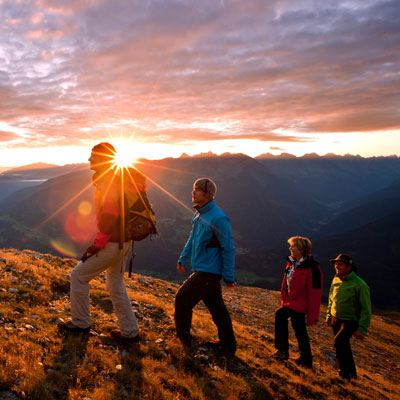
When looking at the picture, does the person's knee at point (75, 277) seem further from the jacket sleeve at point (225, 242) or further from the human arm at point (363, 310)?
the human arm at point (363, 310)

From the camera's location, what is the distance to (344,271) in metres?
8.03


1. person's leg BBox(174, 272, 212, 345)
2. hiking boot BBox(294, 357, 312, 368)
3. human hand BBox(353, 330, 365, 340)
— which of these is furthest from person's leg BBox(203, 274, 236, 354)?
human hand BBox(353, 330, 365, 340)

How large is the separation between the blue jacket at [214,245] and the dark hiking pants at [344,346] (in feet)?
13.0

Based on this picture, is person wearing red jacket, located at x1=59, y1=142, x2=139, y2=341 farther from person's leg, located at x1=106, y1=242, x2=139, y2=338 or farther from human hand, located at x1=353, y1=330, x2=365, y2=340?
human hand, located at x1=353, y1=330, x2=365, y2=340

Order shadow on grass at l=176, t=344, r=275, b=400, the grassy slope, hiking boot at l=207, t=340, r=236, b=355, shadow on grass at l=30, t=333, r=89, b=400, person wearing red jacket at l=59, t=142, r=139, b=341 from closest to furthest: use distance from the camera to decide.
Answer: shadow on grass at l=30, t=333, r=89, b=400
the grassy slope
shadow on grass at l=176, t=344, r=275, b=400
person wearing red jacket at l=59, t=142, r=139, b=341
hiking boot at l=207, t=340, r=236, b=355

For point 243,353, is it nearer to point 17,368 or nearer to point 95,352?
point 95,352

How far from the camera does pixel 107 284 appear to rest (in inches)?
240

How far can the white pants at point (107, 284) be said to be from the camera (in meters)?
5.72

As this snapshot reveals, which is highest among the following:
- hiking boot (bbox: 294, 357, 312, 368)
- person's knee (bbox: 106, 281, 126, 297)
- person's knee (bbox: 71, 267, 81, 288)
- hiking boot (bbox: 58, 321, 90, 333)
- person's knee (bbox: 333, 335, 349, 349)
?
person's knee (bbox: 71, 267, 81, 288)

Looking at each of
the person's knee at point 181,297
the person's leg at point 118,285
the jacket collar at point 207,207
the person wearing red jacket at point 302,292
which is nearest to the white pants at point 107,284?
the person's leg at point 118,285

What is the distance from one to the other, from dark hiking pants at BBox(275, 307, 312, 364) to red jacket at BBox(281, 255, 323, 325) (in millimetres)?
224

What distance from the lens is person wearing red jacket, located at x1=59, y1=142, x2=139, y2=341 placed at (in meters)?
5.55

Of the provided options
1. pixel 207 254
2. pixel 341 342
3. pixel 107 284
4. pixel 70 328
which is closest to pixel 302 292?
pixel 341 342

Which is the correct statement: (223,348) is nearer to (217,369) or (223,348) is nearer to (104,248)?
(217,369)
